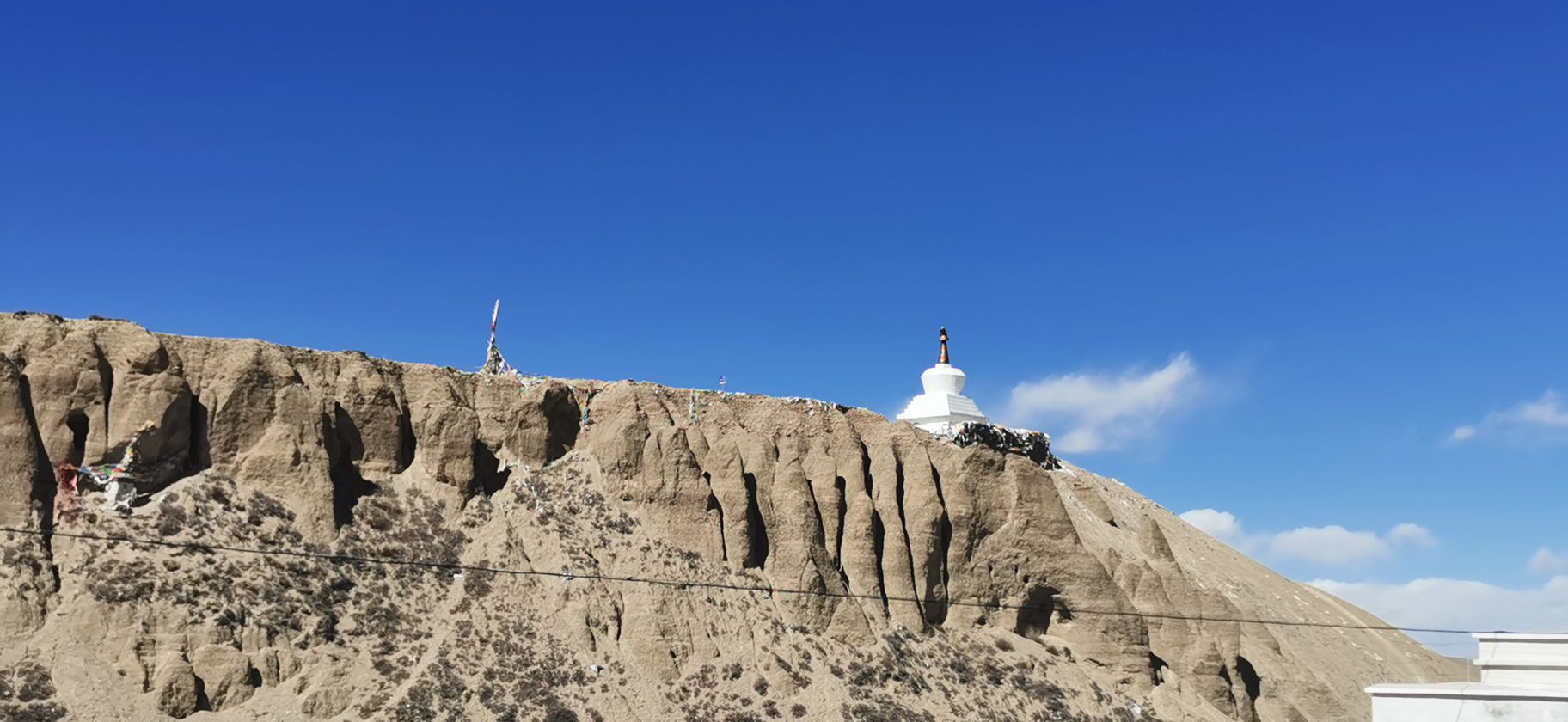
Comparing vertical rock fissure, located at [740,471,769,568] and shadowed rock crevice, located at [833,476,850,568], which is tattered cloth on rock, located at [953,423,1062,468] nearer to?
shadowed rock crevice, located at [833,476,850,568]

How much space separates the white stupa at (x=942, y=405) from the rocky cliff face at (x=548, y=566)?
10092mm

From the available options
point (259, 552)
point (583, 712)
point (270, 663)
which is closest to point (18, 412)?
point (259, 552)

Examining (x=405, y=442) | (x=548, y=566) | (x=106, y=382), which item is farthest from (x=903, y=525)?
(x=106, y=382)

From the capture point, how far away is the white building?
40000 millimetres

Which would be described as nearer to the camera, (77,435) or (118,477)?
(118,477)

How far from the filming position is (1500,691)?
40.4 meters

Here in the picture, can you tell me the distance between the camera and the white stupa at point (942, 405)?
6266cm

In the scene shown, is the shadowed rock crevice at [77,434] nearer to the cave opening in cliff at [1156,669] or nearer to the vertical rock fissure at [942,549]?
the vertical rock fissure at [942,549]

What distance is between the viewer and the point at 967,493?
50.1m

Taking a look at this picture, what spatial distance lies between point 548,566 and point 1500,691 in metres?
27.6

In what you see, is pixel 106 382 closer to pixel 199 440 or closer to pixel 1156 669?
pixel 199 440

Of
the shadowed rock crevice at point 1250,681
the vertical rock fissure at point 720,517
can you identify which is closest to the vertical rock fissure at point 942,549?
the vertical rock fissure at point 720,517

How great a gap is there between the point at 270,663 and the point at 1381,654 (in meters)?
47.5

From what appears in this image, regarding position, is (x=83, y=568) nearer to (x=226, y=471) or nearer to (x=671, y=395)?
(x=226, y=471)
